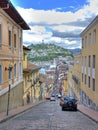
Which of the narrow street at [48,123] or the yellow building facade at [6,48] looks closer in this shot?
the narrow street at [48,123]

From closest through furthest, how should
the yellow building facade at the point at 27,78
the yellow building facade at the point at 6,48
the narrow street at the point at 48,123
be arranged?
the narrow street at the point at 48,123, the yellow building facade at the point at 6,48, the yellow building facade at the point at 27,78

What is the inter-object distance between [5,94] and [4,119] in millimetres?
6924

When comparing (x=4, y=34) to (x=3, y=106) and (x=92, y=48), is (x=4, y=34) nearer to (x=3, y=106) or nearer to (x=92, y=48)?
(x=3, y=106)

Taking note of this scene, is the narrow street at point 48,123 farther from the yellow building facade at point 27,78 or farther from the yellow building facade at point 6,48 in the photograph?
the yellow building facade at point 27,78

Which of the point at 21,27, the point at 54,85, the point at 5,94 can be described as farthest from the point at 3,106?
the point at 54,85

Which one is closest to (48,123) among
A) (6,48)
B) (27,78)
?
(6,48)

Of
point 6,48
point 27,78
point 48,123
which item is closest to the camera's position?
point 48,123

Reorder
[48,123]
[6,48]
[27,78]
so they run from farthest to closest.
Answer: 1. [27,78]
2. [6,48]
3. [48,123]

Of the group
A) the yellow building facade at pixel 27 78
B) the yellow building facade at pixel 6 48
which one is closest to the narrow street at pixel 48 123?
the yellow building facade at pixel 6 48

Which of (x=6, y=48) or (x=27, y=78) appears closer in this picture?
(x=6, y=48)

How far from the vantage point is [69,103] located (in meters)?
32.8

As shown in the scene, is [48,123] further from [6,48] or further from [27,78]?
[27,78]

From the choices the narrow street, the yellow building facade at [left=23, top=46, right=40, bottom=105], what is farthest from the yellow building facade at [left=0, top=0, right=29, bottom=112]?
the yellow building facade at [left=23, top=46, right=40, bottom=105]

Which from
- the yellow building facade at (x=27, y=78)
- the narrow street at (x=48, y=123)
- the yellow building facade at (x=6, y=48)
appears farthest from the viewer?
the yellow building facade at (x=27, y=78)
